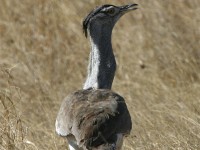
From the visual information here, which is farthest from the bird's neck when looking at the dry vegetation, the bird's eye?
the dry vegetation

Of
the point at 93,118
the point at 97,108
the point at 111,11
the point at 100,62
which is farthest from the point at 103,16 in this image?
the point at 93,118

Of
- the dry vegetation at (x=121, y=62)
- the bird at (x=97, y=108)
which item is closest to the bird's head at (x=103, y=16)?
the bird at (x=97, y=108)

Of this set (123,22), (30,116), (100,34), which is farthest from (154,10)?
(100,34)

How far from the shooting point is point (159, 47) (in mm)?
7254

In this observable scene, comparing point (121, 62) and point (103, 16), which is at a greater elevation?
point (103, 16)

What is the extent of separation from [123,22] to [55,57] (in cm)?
72

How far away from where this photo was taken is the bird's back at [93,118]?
4.23 m

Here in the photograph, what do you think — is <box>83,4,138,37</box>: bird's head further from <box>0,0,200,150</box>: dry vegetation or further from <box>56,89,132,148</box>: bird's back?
<box>0,0,200,150</box>: dry vegetation

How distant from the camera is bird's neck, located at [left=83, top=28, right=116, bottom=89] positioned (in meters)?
4.90

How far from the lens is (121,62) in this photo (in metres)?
7.12

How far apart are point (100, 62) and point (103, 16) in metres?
0.33

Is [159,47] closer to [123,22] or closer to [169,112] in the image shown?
[123,22]

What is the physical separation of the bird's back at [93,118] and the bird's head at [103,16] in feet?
1.86

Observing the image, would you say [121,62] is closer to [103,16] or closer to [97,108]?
[103,16]
